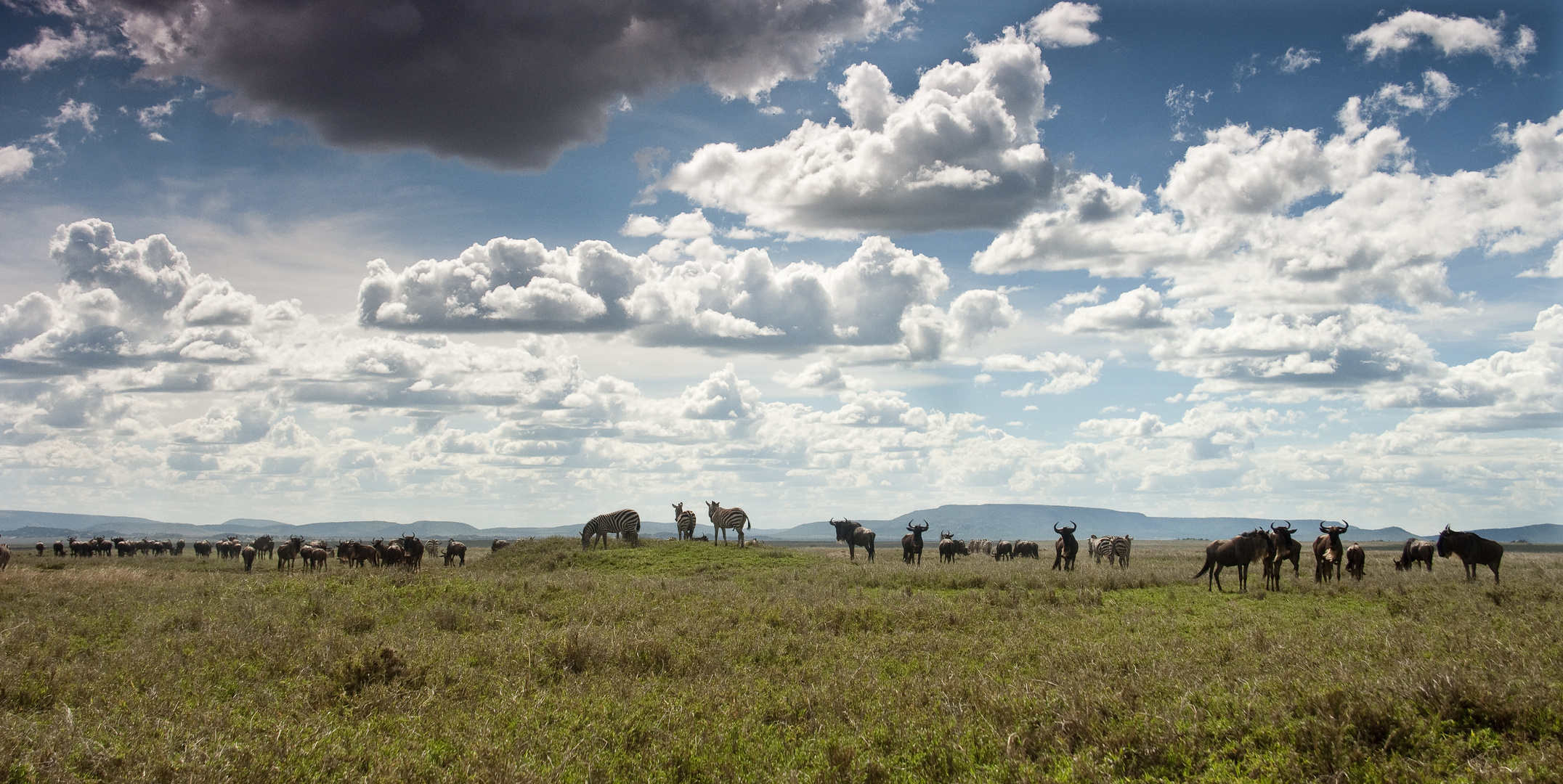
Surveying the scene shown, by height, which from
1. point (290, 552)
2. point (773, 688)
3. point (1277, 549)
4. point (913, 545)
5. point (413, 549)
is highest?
point (1277, 549)

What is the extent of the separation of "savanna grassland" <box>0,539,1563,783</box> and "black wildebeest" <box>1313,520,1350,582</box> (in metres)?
5.22

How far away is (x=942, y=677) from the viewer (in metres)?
12.5

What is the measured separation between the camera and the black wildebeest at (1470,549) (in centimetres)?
2880

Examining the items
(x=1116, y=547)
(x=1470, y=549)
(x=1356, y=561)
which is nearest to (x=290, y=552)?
(x=1116, y=547)

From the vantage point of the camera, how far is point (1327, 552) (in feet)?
95.7

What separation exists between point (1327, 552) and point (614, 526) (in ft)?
129

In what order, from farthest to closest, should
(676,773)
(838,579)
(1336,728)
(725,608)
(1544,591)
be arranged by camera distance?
(838,579), (1544,591), (725,608), (676,773), (1336,728)

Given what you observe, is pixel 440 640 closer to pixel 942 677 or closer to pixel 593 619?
pixel 593 619

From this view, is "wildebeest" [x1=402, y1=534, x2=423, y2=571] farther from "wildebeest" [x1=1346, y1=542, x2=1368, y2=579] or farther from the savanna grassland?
"wildebeest" [x1=1346, y1=542, x2=1368, y2=579]

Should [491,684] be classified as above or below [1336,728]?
below

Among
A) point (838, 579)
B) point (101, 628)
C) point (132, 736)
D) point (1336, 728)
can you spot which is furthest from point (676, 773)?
point (838, 579)

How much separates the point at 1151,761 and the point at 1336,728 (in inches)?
74.4

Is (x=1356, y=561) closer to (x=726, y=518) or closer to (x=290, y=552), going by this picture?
(x=726, y=518)

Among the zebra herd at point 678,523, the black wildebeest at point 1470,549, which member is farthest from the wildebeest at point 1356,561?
the zebra herd at point 678,523
